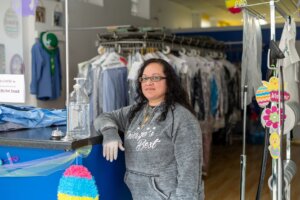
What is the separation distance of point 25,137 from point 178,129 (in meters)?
0.84

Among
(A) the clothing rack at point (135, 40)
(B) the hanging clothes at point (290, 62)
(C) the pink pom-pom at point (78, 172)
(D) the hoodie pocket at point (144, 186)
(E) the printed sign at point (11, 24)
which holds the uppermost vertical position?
(E) the printed sign at point (11, 24)

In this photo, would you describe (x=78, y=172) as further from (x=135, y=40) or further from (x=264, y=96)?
(x=135, y=40)

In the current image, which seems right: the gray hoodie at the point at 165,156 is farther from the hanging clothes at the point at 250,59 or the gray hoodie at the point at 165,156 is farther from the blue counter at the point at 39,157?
the hanging clothes at the point at 250,59

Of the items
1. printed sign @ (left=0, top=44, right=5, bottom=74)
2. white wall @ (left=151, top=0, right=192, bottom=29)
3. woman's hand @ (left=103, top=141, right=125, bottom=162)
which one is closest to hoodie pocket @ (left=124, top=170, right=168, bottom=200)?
woman's hand @ (left=103, top=141, right=125, bottom=162)

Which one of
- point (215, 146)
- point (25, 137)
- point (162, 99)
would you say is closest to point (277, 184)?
point (162, 99)

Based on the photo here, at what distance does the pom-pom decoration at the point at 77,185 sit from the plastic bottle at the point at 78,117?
19 centimetres

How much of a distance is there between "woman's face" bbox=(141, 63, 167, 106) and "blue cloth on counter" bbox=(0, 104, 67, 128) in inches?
31.4

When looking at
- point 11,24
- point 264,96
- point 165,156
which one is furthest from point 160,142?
point 11,24

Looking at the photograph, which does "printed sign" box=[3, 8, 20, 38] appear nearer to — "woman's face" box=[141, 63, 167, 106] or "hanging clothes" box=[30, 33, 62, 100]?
"hanging clothes" box=[30, 33, 62, 100]

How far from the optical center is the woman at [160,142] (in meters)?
2.05

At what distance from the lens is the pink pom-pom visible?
2.12 m

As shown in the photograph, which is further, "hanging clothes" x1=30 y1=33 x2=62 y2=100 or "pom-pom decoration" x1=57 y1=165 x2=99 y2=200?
"hanging clothes" x1=30 y1=33 x2=62 y2=100

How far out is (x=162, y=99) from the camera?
227 cm

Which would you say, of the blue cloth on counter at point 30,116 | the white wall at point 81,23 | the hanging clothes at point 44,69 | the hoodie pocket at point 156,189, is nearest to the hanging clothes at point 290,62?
the hoodie pocket at point 156,189
